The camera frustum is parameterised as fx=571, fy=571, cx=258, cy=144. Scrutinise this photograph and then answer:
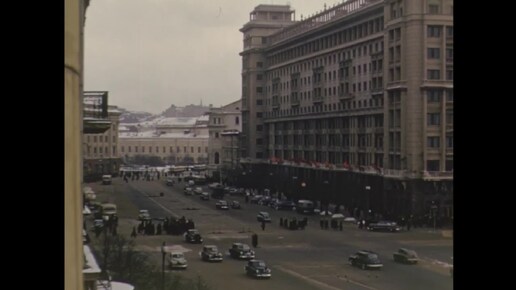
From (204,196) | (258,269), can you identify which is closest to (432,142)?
(258,269)

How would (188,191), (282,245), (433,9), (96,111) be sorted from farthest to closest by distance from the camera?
(188,191), (282,245), (433,9), (96,111)

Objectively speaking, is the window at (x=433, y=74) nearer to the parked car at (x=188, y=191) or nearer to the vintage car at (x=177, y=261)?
the parked car at (x=188, y=191)

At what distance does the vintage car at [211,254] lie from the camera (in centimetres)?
277

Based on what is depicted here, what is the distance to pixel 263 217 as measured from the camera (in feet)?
9.58

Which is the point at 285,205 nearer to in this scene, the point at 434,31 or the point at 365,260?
the point at 365,260

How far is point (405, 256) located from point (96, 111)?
62.2 inches

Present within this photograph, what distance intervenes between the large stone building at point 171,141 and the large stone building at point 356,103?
0.90ft

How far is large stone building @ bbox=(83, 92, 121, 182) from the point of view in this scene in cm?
249

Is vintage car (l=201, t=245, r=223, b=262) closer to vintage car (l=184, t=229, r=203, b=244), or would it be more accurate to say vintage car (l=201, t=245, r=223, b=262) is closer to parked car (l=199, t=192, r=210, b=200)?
vintage car (l=184, t=229, r=203, b=244)

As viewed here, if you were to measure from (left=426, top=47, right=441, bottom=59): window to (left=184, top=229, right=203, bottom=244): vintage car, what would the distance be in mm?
1418

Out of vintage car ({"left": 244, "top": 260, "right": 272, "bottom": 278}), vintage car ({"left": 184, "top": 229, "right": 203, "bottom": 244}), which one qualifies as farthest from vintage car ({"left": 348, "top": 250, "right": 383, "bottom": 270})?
vintage car ({"left": 184, "top": 229, "right": 203, "bottom": 244})

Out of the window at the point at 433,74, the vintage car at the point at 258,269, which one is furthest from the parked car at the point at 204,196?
the window at the point at 433,74

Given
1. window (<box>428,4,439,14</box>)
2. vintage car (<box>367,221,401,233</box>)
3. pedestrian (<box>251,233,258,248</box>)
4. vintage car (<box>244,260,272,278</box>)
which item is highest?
window (<box>428,4,439,14</box>)
